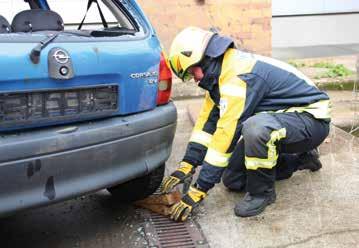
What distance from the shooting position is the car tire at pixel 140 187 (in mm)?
3469

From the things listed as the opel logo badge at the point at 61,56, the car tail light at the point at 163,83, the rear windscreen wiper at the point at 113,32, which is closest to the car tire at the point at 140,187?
the car tail light at the point at 163,83

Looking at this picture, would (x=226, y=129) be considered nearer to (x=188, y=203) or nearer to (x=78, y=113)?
(x=188, y=203)

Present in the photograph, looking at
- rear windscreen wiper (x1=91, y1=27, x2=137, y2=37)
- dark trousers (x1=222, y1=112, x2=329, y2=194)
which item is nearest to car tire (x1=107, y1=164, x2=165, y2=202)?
dark trousers (x1=222, y1=112, x2=329, y2=194)

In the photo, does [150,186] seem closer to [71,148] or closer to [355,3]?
[71,148]

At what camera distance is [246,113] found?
326cm

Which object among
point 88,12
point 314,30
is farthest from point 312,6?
point 88,12

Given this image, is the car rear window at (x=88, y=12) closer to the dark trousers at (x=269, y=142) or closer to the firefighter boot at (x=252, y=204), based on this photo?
the dark trousers at (x=269, y=142)

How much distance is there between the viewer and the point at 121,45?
2.99 metres

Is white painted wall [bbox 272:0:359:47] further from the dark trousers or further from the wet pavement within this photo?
the dark trousers

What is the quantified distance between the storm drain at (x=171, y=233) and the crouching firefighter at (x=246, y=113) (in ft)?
0.25

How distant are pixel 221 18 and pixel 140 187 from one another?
470 cm

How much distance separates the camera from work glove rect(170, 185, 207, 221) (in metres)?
3.37

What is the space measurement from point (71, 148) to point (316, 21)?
7.77 m

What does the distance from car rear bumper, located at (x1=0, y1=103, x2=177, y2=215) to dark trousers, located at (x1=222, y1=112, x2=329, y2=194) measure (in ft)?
1.75
